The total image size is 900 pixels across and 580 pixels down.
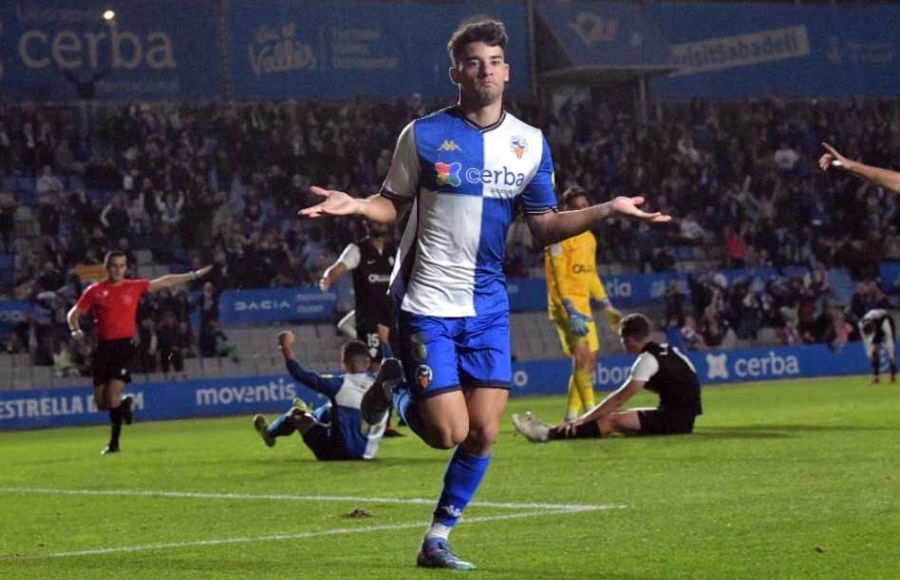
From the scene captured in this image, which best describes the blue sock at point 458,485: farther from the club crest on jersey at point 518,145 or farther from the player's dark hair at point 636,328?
the player's dark hair at point 636,328

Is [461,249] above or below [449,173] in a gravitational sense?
below

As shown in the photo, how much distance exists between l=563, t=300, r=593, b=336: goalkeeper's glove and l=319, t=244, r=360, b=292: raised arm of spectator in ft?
7.48

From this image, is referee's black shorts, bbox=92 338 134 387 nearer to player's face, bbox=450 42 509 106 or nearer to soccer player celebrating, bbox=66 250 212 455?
soccer player celebrating, bbox=66 250 212 455

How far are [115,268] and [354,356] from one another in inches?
191

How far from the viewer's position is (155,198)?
112ft

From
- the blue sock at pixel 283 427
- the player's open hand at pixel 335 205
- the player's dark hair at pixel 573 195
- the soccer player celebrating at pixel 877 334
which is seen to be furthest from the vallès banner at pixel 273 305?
the player's open hand at pixel 335 205

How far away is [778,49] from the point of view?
45.3 metres

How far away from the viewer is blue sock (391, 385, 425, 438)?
801 centimetres

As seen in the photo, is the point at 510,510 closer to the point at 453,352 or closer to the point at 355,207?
the point at 453,352

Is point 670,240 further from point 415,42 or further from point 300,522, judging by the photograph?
point 300,522

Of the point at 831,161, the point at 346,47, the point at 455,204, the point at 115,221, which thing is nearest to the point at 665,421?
the point at 831,161

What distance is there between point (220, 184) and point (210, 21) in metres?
4.51

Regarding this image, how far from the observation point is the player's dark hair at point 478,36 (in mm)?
7949

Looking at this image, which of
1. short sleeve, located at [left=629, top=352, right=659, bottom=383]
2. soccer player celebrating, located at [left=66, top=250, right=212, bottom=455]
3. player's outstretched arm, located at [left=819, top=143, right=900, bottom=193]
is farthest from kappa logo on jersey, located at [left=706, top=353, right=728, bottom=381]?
player's outstretched arm, located at [left=819, top=143, right=900, bottom=193]
